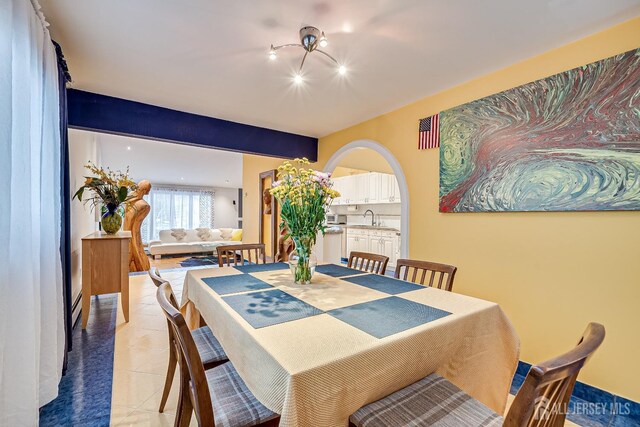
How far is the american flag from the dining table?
1.66 meters

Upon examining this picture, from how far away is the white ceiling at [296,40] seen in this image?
5.48ft

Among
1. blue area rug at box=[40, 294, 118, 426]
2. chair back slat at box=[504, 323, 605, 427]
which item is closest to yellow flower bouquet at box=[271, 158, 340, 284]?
chair back slat at box=[504, 323, 605, 427]

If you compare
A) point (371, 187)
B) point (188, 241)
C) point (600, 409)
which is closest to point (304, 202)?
point (600, 409)

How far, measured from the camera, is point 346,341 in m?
1.03

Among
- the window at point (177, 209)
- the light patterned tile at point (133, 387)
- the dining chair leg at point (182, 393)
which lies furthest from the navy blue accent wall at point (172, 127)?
the window at point (177, 209)

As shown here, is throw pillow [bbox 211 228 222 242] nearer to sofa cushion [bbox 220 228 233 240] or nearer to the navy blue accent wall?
sofa cushion [bbox 220 228 233 240]

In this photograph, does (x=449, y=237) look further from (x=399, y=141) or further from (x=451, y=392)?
(x=451, y=392)

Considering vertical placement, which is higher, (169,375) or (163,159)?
(163,159)

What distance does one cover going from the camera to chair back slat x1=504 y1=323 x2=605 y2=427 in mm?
668

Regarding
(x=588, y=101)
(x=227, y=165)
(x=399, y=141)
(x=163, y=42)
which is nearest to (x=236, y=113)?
(x=163, y=42)

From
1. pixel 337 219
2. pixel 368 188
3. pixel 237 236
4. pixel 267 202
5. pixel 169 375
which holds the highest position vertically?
pixel 368 188

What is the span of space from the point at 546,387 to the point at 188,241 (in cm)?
950

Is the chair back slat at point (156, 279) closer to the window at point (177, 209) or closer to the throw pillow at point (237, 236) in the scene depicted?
the throw pillow at point (237, 236)

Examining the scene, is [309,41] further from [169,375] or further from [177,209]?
[177,209]
